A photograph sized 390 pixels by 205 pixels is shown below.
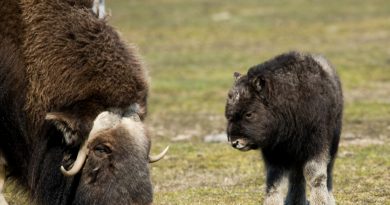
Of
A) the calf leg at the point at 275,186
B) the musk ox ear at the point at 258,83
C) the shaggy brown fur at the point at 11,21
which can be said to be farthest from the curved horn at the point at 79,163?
the calf leg at the point at 275,186

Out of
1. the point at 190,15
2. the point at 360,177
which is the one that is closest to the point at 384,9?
the point at 190,15

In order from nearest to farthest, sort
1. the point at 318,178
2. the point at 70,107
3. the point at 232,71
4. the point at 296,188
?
the point at 70,107, the point at 318,178, the point at 296,188, the point at 232,71

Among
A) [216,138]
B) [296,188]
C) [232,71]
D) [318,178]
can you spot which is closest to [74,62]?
[318,178]

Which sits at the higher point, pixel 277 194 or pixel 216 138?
pixel 277 194

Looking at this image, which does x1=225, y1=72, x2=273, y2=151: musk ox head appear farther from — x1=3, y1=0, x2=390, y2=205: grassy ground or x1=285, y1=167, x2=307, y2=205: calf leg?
x1=3, y1=0, x2=390, y2=205: grassy ground

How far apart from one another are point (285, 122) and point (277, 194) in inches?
23.4

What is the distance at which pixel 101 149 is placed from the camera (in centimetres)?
558

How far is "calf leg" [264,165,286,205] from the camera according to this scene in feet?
23.2

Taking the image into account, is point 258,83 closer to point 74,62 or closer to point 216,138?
point 74,62

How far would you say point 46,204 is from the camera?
593 cm

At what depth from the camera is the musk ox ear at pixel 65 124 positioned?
562cm

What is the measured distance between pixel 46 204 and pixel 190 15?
28.0 m

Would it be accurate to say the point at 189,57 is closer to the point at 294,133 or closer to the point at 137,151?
the point at 294,133

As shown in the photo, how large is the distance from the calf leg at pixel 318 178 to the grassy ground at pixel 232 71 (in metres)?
0.78
